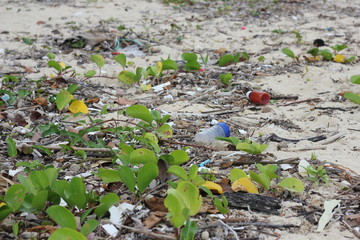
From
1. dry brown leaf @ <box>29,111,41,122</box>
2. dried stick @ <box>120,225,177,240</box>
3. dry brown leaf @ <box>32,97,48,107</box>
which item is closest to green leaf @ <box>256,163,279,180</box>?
dried stick @ <box>120,225,177,240</box>

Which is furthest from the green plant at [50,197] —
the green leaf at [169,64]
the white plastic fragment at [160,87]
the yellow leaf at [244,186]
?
the green leaf at [169,64]

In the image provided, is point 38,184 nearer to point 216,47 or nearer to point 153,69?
point 153,69

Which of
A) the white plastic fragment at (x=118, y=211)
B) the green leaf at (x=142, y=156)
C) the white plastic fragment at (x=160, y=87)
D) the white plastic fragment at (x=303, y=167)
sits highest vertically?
the green leaf at (x=142, y=156)

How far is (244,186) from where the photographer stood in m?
1.70

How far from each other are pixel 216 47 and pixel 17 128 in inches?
95.2

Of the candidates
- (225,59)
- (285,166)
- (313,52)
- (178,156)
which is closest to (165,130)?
(178,156)

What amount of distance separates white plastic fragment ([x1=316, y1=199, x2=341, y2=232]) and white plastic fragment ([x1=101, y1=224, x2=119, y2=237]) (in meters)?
0.63

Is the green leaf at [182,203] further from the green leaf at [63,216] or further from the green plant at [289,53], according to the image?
the green plant at [289,53]

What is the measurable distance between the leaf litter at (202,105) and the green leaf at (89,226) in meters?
0.06

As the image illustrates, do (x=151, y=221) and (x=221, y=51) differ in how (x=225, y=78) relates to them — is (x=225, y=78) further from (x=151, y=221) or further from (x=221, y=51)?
(x=151, y=221)

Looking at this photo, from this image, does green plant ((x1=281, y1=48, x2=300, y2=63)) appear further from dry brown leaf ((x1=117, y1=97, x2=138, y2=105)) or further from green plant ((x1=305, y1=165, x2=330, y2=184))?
green plant ((x1=305, y1=165, x2=330, y2=184))

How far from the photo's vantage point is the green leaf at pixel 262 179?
5.49ft

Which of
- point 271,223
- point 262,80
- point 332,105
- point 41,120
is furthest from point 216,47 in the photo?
point 271,223

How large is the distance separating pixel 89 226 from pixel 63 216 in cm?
8
